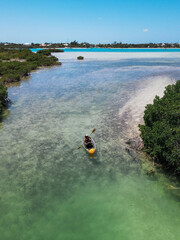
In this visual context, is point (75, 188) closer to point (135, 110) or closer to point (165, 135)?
point (165, 135)

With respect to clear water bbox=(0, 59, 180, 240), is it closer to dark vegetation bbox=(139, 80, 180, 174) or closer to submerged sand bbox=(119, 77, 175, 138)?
submerged sand bbox=(119, 77, 175, 138)

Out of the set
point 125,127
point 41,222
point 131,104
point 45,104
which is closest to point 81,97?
point 45,104

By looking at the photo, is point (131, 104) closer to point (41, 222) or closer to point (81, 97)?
point (81, 97)

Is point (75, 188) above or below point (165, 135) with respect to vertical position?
below

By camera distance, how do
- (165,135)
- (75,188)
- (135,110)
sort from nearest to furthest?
(75,188) < (165,135) < (135,110)

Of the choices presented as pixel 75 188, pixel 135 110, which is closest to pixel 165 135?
pixel 75 188

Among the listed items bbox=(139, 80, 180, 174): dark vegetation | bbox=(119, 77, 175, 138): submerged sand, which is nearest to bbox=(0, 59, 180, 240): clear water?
bbox=(119, 77, 175, 138): submerged sand
